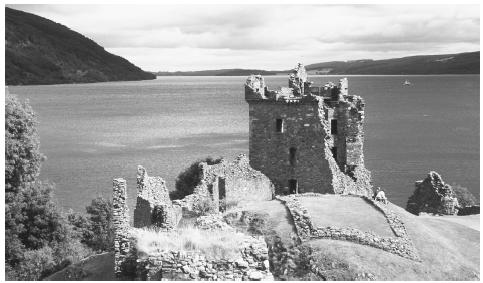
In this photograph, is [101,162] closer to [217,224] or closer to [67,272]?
[67,272]

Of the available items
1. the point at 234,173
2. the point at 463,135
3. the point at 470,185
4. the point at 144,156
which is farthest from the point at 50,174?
the point at 463,135

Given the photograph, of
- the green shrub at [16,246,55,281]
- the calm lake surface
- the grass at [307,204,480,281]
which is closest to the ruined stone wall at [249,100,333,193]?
the grass at [307,204,480,281]

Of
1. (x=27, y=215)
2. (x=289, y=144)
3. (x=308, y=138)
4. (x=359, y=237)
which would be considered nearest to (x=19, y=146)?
(x=27, y=215)

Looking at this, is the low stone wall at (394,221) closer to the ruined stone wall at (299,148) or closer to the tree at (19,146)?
the ruined stone wall at (299,148)

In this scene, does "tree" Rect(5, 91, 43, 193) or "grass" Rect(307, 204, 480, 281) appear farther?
"tree" Rect(5, 91, 43, 193)

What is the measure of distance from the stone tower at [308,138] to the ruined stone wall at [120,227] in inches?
944

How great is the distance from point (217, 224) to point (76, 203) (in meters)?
67.3

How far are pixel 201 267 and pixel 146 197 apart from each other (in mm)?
13606

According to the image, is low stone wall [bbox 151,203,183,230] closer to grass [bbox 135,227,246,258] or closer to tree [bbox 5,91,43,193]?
grass [bbox 135,227,246,258]

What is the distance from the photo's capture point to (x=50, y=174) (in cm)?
11362

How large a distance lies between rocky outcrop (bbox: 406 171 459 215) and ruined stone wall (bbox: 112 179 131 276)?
3076 cm

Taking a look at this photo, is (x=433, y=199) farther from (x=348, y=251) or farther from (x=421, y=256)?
(x=348, y=251)

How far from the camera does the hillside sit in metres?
28.1

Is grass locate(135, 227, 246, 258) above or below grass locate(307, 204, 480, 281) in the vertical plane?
above
